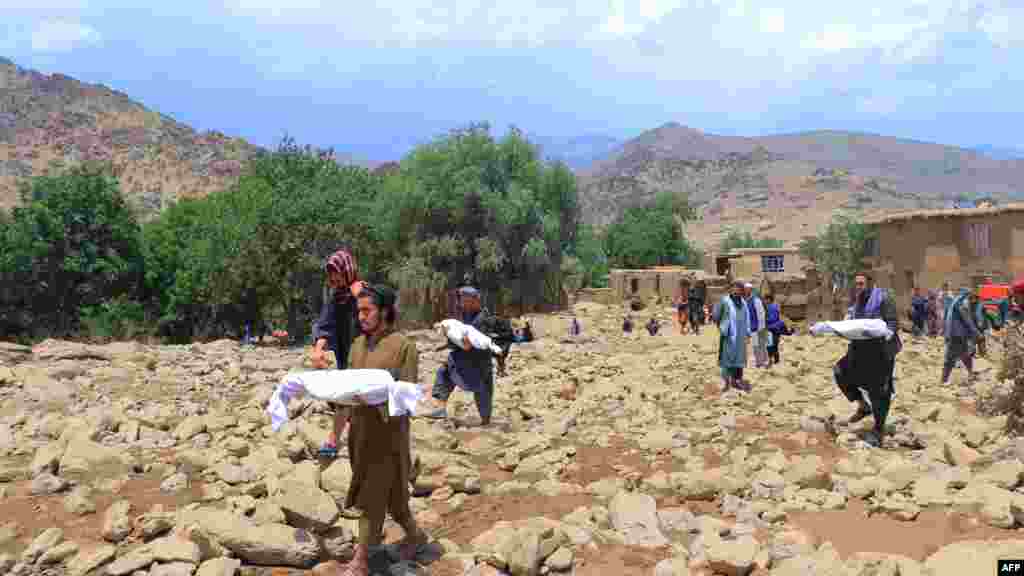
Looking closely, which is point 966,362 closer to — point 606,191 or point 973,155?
point 606,191

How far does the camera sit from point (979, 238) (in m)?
26.1

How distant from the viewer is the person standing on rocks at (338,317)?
545 cm

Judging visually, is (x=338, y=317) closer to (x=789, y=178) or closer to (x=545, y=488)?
(x=545, y=488)

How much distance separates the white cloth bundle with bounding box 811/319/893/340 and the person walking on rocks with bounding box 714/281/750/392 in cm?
258

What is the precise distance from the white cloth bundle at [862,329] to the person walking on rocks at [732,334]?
8.46 ft

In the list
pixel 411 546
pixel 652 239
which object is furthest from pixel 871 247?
pixel 411 546

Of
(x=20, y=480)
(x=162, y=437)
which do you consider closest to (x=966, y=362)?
(x=162, y=437)

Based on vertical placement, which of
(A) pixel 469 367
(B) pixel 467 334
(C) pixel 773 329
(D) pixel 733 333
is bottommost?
(C) pixel 773 329

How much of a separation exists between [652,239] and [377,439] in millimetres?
43275

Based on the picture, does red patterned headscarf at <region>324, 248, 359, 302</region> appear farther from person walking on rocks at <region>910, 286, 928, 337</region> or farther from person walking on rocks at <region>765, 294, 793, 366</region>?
person walking on rocks at <region>910, 286, 928, 337</region>

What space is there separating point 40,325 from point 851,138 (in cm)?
18060

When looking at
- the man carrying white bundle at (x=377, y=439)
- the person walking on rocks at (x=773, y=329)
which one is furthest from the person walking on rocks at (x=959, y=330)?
the man carrying white bundle at (x=377, y=439)

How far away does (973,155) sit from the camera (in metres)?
168

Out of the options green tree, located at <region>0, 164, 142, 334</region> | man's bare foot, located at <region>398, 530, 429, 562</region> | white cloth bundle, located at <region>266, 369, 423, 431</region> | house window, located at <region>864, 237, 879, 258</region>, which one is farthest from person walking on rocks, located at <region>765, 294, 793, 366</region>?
green tree, located at <region>0, 164, 142, 334</region>
